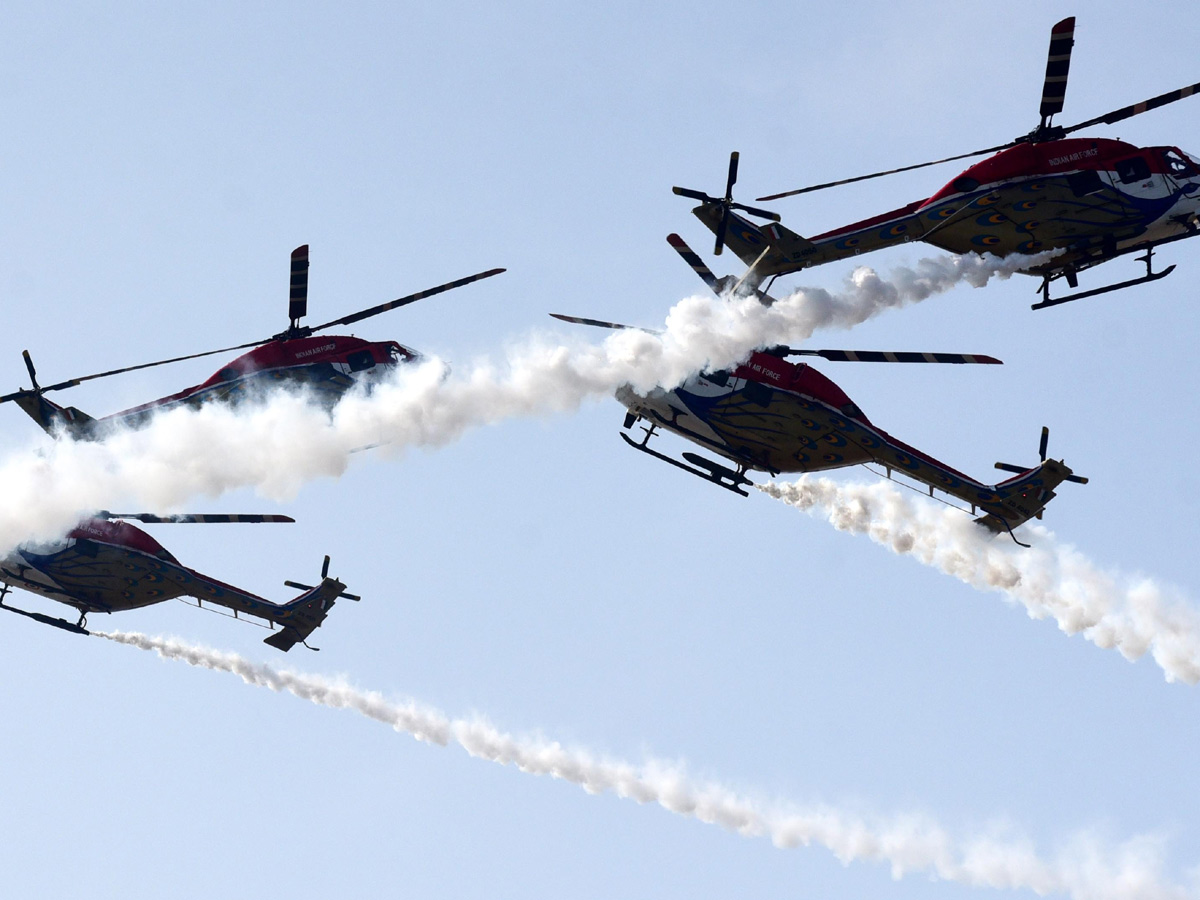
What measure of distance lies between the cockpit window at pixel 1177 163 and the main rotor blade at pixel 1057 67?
3514 millimetres

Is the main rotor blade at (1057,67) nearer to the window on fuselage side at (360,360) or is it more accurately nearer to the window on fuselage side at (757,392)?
the window on fuselage side at (757,392)

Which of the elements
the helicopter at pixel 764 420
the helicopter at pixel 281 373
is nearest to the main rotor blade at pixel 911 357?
the helicopter at pixel 764 420

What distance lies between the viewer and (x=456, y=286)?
4544 centimetres

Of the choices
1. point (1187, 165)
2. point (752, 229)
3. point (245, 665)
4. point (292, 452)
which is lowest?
point (245, 665)

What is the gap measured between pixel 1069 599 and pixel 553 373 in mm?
17837

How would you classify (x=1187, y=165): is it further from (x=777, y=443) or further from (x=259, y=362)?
(x=259, y=362)

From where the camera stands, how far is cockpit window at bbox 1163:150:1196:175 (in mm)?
41812

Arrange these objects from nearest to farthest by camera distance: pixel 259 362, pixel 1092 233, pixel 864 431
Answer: pixel 1092 233, pixel 864 431, pixel 259 362

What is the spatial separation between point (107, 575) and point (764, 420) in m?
19.8

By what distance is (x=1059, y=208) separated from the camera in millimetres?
41312

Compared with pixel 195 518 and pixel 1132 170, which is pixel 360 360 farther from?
pixel 1132 170

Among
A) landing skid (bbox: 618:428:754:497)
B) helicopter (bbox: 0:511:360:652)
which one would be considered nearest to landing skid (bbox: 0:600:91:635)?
helicopter (bbox: 0:511:360:652)

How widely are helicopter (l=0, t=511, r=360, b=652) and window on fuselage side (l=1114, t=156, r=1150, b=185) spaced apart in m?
26.6

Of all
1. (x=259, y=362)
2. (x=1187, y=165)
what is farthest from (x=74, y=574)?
(x=1187, y=165)
